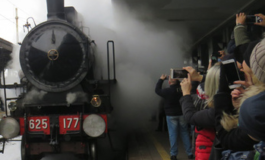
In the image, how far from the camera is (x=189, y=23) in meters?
9.20

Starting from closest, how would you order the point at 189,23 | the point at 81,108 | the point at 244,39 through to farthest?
the point at 244,39 < the point at 81,108 < the point at 189,23

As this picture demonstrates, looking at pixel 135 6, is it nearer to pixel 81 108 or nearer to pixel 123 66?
pixel 123 66

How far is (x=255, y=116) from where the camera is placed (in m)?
1.14

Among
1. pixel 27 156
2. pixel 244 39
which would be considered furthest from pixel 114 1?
pixel 244 39

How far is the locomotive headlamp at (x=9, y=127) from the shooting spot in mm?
4476

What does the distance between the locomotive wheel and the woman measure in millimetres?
2738

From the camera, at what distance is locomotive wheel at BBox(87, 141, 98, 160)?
15.2 ft

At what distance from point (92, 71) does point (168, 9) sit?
354 centimetres

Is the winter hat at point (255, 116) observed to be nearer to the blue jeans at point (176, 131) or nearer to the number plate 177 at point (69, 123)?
the number plate 177 at point (69, 123)

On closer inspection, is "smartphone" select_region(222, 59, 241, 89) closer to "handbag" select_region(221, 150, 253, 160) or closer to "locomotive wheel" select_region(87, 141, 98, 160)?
"handbag" select_region(221, 150, 253, 160)

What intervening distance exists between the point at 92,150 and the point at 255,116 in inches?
152

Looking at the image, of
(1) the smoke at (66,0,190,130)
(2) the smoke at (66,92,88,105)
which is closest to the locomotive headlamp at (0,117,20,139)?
(2) the smoke at (66,92,88,105)

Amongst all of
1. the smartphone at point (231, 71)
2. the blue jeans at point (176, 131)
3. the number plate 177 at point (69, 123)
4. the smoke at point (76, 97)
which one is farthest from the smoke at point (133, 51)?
the smartphone at point (231, 71)

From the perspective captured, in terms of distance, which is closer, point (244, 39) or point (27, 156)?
point (244, 39)
